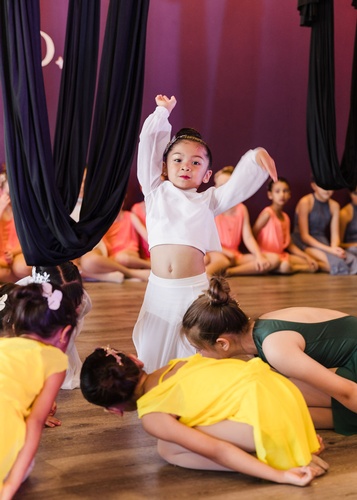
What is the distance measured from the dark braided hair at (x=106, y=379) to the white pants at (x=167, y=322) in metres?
0.69

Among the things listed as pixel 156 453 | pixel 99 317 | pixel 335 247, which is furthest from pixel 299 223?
pixel 156 453

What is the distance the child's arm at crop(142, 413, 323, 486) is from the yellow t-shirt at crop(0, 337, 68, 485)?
0.31 m

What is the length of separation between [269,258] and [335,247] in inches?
28.3

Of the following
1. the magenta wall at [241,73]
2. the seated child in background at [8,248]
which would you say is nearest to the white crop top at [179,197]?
the seated child in background at [8,248]

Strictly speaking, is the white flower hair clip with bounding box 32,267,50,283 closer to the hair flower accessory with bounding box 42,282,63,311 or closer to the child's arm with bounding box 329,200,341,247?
the hair flower accessory with bounding box 42,282,63,311

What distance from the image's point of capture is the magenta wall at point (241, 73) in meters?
6.27

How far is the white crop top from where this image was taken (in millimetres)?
2730

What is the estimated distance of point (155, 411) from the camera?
1.92 metres

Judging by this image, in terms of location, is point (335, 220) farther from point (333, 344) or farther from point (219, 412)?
point (219, 412)

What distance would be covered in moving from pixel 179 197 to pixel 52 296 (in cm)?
94

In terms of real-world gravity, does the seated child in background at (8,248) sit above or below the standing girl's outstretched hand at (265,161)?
below

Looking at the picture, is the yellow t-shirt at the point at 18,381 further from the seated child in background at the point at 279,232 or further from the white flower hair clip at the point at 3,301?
the seated child in background at the point at 279,232

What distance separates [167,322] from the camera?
2.68 metres

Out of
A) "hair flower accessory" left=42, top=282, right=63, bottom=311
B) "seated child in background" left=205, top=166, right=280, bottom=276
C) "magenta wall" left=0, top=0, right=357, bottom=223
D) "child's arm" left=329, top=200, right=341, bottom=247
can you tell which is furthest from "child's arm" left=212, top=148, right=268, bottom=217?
"child's arm" left=329, top=200, right=341, bottom=247
